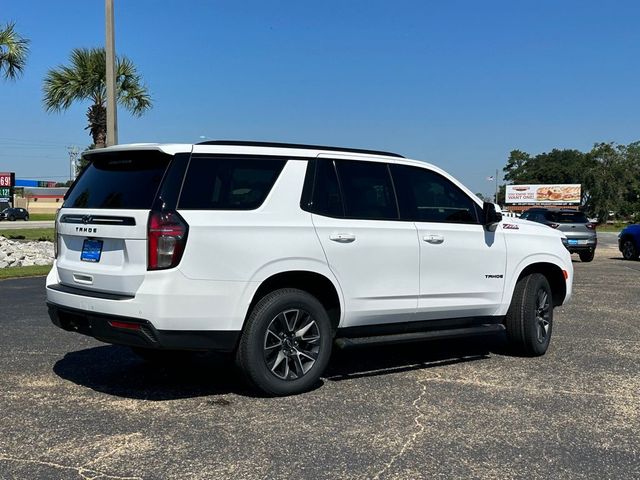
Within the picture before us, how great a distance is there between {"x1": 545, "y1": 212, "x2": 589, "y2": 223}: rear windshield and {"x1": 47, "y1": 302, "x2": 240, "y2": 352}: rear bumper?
726 inches

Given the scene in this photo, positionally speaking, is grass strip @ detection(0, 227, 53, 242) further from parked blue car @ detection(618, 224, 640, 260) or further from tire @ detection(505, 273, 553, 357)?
tire @ detection(505, 273, 553, 357)

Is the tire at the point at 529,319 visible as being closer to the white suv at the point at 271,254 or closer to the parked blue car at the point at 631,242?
the white suv at the point at 271,254

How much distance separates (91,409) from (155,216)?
1508 mm

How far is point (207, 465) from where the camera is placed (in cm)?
380

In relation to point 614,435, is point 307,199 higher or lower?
higher

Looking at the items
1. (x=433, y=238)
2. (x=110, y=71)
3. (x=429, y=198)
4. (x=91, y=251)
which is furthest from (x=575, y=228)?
(x=91, y=251)

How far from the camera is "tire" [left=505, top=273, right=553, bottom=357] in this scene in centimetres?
660

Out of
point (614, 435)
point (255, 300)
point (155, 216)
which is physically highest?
point (155, 216)

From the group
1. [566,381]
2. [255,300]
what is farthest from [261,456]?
[566,381]

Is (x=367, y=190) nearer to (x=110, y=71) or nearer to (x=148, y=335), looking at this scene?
(x=148, y=335)

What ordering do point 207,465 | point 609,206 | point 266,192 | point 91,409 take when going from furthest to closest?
1. point 609,206
2. point 266,192
3. point 91,409
4. point 207,465

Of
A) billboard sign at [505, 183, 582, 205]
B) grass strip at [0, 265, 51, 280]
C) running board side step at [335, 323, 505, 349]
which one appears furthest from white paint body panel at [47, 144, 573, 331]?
billboard sign at [505, 183, 582, 205]

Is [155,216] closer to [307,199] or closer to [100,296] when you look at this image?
[100,296]

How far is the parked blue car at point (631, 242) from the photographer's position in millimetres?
21188
